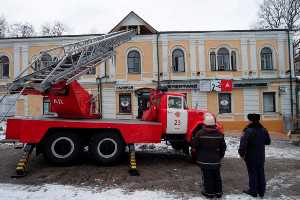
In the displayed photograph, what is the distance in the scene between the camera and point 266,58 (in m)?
27.5

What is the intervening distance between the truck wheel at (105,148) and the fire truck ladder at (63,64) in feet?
7.15

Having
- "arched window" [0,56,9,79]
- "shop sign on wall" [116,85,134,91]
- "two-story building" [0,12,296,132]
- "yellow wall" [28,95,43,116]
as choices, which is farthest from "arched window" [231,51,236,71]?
"arched window" [0,56,9,79]

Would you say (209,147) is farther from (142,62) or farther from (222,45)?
(222,45)

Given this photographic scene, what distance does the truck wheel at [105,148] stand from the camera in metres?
11.0

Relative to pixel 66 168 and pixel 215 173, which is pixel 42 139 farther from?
pixel 215 173

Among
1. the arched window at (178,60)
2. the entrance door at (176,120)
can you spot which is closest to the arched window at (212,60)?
the arched window at (178,60)

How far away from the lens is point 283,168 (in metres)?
11.4

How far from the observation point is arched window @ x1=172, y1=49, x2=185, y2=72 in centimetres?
2720

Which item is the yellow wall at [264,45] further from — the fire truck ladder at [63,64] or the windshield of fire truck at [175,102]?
the fire truck ladder at [63,64]

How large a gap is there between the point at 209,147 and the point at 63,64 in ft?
20.7

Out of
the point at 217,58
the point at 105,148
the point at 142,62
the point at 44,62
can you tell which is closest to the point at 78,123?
the point at 105,148

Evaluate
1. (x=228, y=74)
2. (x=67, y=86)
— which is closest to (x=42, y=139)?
(x=67, y=86)

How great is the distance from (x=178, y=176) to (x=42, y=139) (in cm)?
431

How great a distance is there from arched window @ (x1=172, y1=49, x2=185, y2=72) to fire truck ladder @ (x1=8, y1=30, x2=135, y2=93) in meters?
14.5
